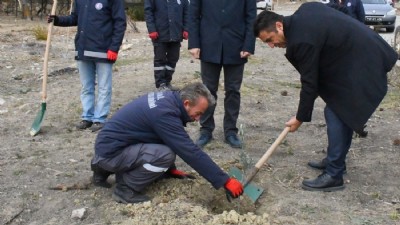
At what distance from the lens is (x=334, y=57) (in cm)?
378

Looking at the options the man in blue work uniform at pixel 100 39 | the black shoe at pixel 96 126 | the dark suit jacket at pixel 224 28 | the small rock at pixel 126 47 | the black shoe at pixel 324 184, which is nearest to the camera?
the black shoe at pixel 324 184

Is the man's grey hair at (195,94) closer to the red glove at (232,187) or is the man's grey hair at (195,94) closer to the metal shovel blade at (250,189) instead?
the red glove at (232,187)

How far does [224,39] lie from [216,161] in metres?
1.14

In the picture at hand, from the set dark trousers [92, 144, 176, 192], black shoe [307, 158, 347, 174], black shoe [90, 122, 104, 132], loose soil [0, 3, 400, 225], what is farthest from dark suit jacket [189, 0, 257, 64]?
dark trousers [92, 144, 176, 192]

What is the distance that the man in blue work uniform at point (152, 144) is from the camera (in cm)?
356

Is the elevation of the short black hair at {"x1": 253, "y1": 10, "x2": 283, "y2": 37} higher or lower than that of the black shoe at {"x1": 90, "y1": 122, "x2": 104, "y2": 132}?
higher

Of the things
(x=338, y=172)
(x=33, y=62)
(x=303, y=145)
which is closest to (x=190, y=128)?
(x=303, y=145)

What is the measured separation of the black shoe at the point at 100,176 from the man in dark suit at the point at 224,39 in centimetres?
127

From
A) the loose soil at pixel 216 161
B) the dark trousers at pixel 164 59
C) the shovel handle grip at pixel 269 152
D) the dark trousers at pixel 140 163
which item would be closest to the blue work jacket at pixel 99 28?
the loose soil at pixel 216 161

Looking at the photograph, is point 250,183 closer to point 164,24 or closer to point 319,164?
point 319,164

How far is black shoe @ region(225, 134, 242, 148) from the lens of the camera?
5195 mm

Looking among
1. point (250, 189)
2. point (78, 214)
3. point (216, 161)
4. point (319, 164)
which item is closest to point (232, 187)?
point (250, 189)

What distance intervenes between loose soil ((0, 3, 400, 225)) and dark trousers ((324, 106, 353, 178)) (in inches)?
7.4

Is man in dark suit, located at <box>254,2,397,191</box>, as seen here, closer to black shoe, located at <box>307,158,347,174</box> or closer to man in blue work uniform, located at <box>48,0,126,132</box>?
black shoe, located at <box>307,158,347,174</box>
